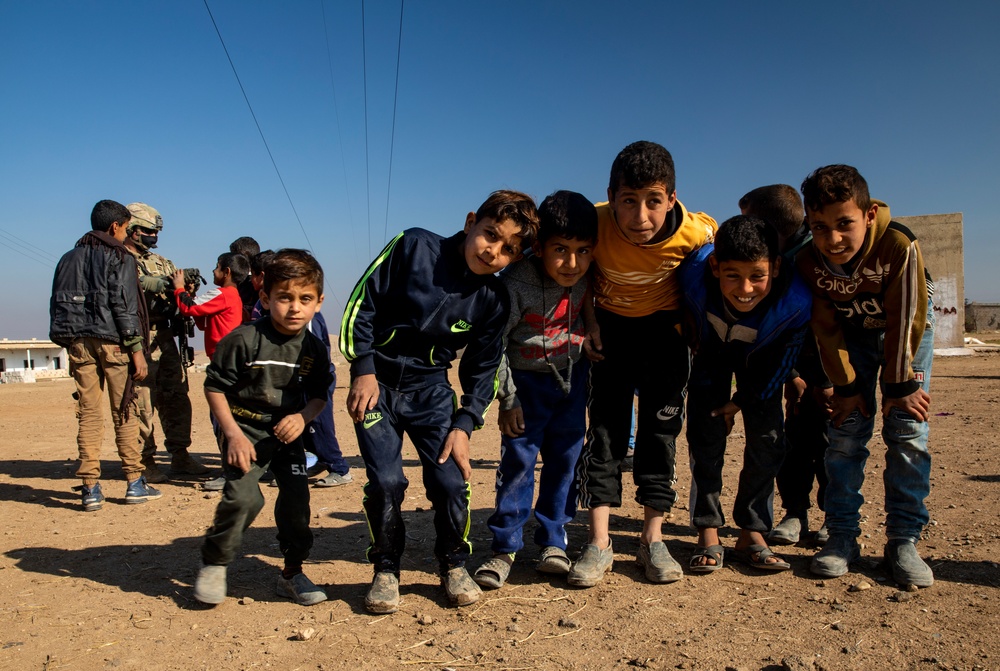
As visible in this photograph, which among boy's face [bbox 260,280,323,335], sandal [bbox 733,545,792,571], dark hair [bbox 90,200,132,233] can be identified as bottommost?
sandal [bbox 733,545,792,571]

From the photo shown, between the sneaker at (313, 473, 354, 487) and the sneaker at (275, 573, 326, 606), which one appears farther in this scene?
the sneaker at (313, 473, 354, 487)

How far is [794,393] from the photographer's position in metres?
4.18

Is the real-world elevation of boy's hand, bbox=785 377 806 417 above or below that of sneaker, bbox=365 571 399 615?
above

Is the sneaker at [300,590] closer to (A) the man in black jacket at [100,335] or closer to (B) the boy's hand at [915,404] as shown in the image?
Result: (A) the man in black jacket at [100,335]

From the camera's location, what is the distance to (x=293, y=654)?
2758 mm

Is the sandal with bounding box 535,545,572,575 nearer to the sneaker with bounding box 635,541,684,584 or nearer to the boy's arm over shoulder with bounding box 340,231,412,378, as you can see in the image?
the sneaker with bounding box 635,541,684,584

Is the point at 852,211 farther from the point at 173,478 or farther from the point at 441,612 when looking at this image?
the point at 173,478

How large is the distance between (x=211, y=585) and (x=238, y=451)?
65cm

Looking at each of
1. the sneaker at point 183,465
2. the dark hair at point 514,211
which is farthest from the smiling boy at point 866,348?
the sneaker at point 183,465

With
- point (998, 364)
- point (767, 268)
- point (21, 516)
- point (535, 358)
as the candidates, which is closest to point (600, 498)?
point (535, 358)

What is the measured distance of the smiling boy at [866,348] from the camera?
322cm

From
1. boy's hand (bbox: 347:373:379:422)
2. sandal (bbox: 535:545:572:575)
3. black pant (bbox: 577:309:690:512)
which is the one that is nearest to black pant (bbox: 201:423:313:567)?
boy's hand (bbox: 347:373:379:422)

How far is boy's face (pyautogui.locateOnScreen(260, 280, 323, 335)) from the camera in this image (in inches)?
131

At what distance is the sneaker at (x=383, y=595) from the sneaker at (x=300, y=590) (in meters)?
0.27
